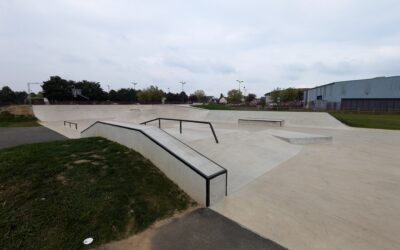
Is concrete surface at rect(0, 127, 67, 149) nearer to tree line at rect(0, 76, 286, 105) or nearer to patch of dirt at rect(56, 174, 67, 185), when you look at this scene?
patch of dirt at rect(56, 174, 67, 185)

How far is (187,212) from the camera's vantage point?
3496 millimetres

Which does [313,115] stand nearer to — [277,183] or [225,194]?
[277,183]

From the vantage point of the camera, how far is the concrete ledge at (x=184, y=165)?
372 centimetres

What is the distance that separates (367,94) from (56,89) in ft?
198

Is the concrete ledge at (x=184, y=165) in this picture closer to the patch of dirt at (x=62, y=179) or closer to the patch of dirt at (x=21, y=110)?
the patch of dirt at (x=62, y=179)

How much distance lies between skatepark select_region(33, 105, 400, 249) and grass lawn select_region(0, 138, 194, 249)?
1.99 ft

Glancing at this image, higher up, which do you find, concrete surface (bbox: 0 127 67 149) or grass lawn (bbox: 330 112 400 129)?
grass lawn (bbox: 330 112 400 129)

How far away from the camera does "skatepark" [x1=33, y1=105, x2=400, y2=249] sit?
2.90 m

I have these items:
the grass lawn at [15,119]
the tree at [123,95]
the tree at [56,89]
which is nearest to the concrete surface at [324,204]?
the grass lawn at [15,119]

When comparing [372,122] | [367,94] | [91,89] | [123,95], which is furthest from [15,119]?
[367,94]

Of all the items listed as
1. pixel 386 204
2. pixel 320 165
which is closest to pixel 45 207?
pixel 386 204

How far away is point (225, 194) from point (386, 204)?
2.72 metres

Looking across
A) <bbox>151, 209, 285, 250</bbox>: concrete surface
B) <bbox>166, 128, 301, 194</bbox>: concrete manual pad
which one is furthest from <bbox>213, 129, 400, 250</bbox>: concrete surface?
<bbox>166, 128, 301, 194</bbox>: concrete manual pad

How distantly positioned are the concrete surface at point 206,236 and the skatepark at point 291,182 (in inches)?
6.5
